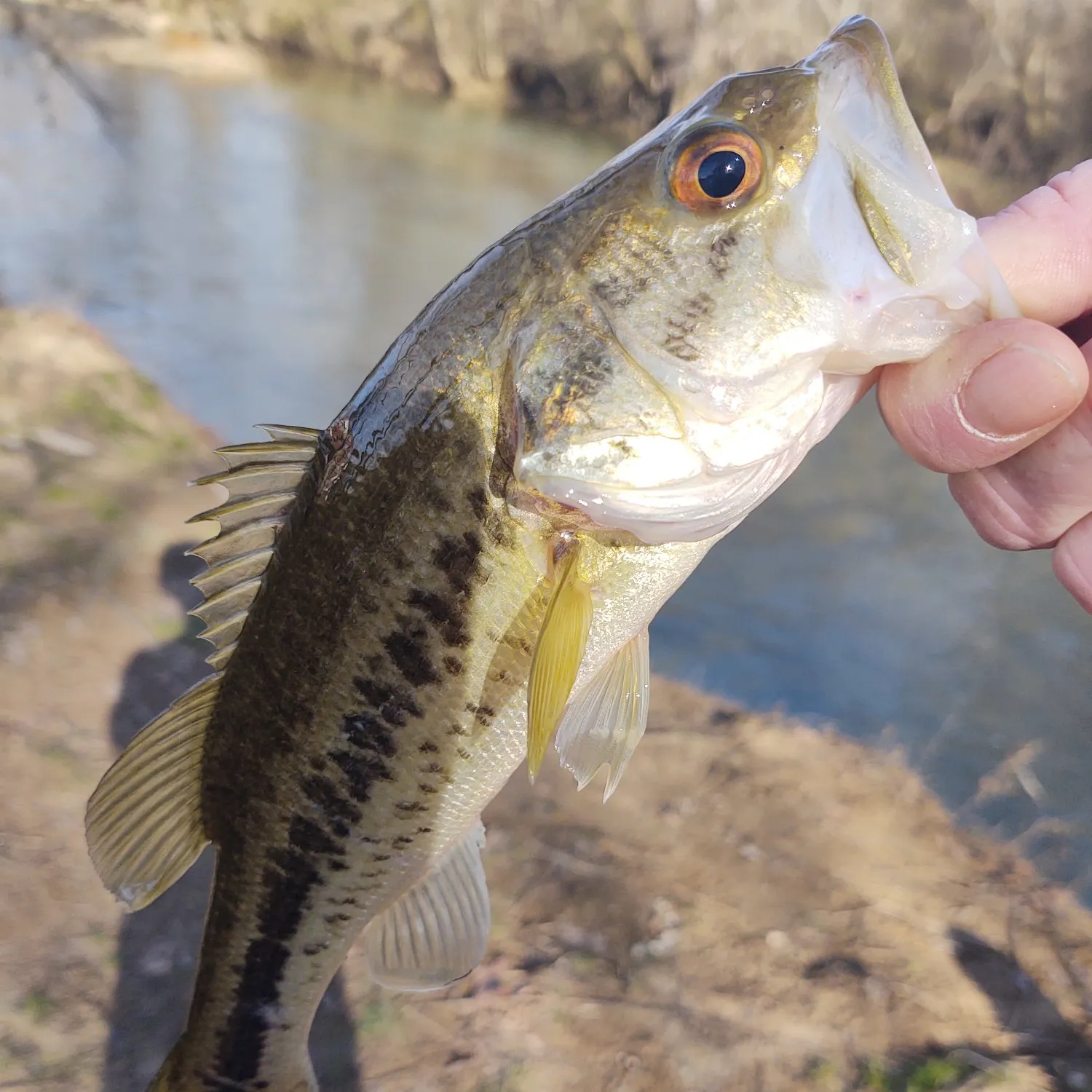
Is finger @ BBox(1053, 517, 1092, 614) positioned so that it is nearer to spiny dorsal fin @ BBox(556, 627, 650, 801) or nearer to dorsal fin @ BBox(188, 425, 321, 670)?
spiny dorsal fin @ BBox(556, 627, 650, 801)

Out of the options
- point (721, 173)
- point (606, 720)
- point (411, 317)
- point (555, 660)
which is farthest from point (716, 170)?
point (411, 317)

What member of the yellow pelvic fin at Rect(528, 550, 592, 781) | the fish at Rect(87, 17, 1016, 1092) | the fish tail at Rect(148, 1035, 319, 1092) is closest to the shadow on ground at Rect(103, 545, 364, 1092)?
the fish tail at Rect(148, 1035, 319, 1092)

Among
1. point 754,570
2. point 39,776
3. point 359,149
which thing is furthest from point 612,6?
point 39,776

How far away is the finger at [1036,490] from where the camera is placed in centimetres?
149

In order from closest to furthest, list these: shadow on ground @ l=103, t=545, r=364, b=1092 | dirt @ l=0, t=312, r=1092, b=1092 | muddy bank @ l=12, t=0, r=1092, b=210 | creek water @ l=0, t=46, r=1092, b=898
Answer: shadow on ground @ l=103, t=545, r=364, b=1092 < dirt @ l=0, t=312, r=1092, b=1092 < creek water @ l=0, t=46, r=1092, b=898 < muddy bank @ l=12, t=0, r=1092, b=210

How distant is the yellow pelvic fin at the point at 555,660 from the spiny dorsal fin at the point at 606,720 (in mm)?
239

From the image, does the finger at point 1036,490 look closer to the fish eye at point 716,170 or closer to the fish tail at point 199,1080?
the fish eye at point 716,170

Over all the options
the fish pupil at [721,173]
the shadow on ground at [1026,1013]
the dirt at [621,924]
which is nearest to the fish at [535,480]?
the fish pupil at [721,173]

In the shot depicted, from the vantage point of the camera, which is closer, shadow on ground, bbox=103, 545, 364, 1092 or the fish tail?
the fish tail

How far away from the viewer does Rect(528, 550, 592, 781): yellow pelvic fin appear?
1222 millimetres

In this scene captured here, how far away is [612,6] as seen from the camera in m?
17.9

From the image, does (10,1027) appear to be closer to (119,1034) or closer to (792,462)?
(119,1034)

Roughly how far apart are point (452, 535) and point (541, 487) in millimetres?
164

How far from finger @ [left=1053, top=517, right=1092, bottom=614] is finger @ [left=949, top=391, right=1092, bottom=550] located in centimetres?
2
